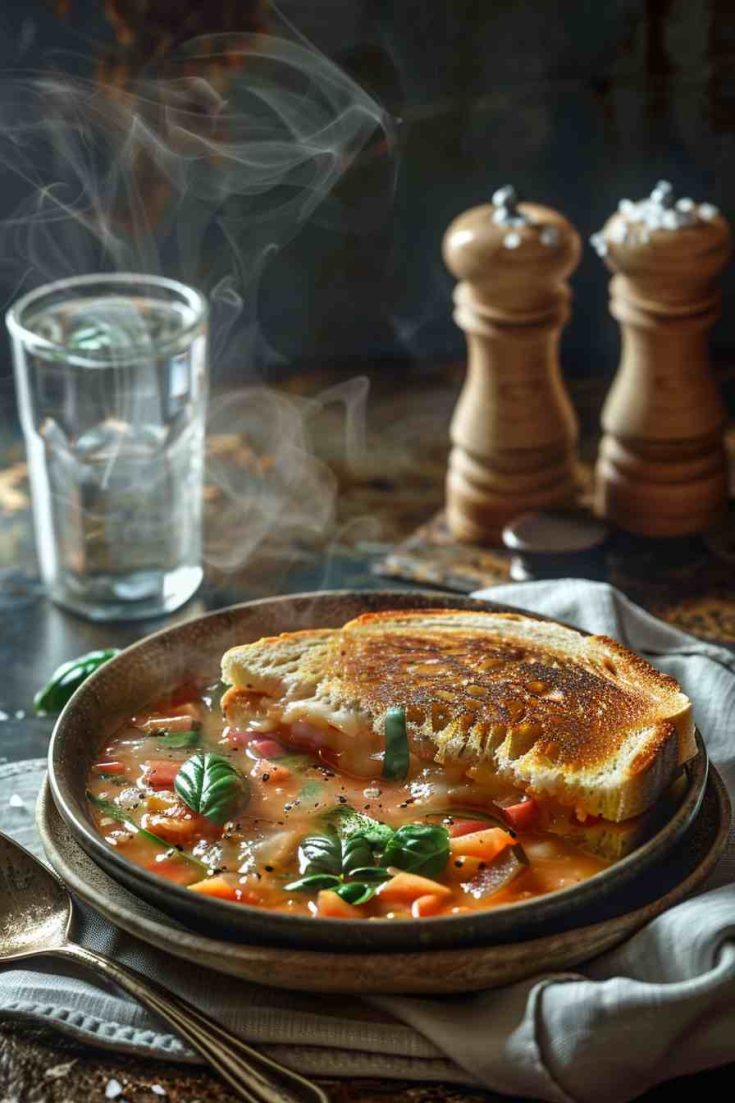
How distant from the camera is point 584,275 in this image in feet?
15.7

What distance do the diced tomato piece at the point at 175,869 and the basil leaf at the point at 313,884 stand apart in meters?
0.14

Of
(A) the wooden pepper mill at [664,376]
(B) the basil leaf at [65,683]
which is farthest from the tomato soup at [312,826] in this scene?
(A) the wooden pepper mill at [664,376]

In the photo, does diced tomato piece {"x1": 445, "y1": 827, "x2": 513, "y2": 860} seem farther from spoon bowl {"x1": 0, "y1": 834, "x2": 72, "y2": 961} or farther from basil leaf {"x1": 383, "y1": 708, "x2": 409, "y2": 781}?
spoon bowl {"x1": 0, "y1": 834, "x2": 72, "y2": 961}

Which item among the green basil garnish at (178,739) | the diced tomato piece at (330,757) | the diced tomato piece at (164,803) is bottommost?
the green basil garnish at (178,739)

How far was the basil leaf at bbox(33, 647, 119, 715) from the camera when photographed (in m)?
2.80

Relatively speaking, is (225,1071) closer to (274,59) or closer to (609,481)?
(609,481)

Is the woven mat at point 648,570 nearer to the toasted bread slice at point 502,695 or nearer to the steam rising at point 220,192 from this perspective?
the steam rising at point 220,192

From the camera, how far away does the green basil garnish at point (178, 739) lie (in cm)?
237

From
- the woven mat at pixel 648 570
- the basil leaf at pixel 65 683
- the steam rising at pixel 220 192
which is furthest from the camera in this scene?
the steam rising at pixel 220 192

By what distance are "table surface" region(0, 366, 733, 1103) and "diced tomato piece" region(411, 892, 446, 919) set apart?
22 centimetres

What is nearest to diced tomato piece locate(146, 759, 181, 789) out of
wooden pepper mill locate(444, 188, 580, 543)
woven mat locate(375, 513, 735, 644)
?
woven mat locate(375, 513, 735, 644)

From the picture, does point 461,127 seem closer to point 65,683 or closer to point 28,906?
point 65,683

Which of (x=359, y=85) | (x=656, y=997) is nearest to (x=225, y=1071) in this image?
(x=656, y=997)

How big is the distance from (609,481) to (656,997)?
2.07 meters
